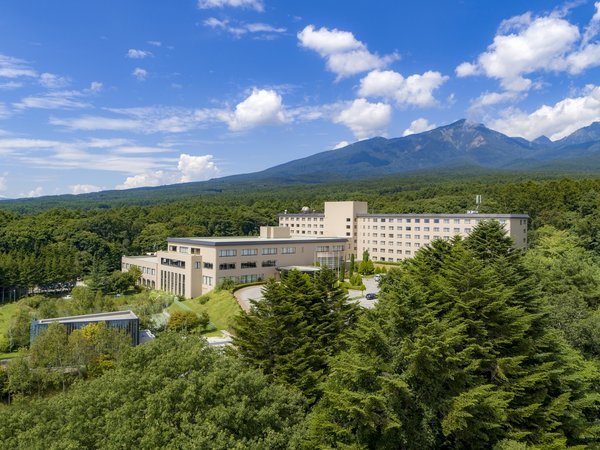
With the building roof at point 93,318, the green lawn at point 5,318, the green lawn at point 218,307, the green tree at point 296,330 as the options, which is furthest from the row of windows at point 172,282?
the green tree at point 296,330

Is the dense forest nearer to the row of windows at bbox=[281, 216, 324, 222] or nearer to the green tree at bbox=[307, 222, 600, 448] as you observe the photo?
the green tree at bbox=[307, 222, 600, 448]

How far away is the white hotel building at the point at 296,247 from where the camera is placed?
39250 millimetres

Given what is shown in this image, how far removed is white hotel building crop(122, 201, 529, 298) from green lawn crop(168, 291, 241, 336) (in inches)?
87.2

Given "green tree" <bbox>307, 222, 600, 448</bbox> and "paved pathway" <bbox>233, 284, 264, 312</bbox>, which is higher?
"green tree" <bbox>307, 222, 600, 448</bbox>

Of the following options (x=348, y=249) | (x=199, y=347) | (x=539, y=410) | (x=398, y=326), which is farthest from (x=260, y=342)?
(x=348, y=249)

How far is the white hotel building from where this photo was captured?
129 ft

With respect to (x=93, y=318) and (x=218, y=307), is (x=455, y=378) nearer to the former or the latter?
(x=93, y=318)

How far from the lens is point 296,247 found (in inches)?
1753

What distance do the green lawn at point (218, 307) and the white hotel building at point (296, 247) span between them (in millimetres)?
2214

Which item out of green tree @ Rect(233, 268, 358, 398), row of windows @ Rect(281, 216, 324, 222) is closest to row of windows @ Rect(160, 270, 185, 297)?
green tree @ Rect(233, 268, 358, 398)

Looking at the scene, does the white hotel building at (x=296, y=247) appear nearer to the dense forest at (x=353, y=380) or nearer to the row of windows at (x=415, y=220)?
the row of windows at (x=415, y=220)

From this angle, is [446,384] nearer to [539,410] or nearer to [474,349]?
[474,349]

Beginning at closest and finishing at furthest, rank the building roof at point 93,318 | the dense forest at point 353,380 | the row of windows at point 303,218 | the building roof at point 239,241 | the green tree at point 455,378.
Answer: the dense forest at point 353,380 → the green tree at point 455,378 → the building roof at point 93,318 → the building roof at point 239,241 → the row of windows at point 303,218

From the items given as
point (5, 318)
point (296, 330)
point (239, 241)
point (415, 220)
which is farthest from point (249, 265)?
point (296, 330)
